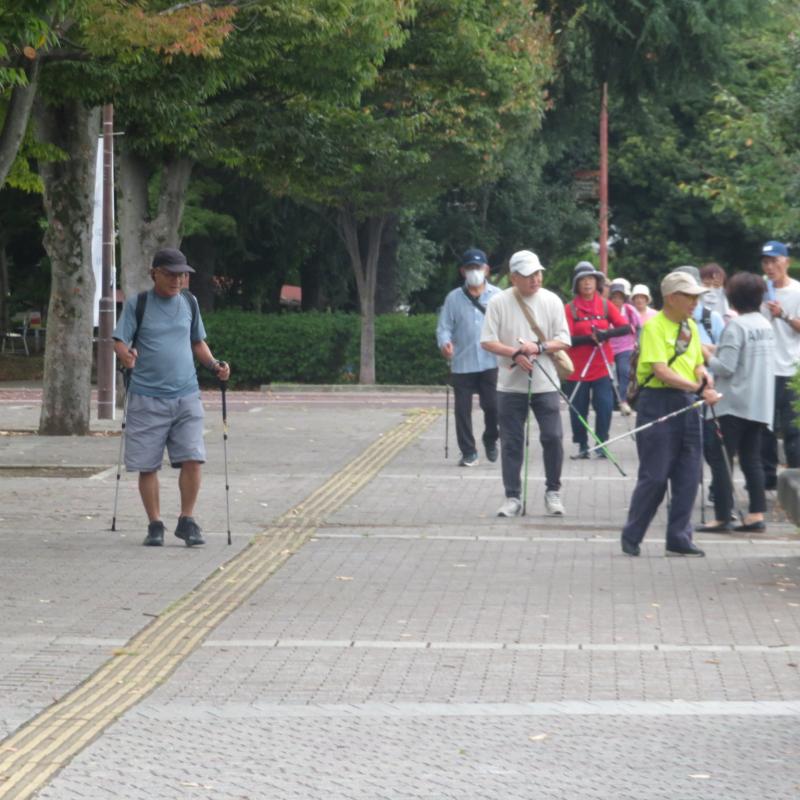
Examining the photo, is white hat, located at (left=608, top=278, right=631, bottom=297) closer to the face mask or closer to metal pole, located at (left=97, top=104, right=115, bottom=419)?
the face mask

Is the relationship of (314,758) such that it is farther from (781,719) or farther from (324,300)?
(324,300)

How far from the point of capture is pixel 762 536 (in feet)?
40.6

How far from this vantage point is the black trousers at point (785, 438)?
45.3 ft

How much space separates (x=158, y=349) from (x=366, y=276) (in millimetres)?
26864

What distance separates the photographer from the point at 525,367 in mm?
13133

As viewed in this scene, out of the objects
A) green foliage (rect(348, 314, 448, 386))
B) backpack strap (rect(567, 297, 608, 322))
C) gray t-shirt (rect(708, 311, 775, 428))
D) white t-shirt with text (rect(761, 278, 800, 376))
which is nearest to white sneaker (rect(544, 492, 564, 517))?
gray t-shirt (rect(708, 311, 775, 428))

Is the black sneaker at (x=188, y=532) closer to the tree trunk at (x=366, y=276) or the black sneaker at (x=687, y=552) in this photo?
the black sneaker at (x=687, y=552)

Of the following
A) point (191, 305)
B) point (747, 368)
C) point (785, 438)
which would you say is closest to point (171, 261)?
point (191, 305)

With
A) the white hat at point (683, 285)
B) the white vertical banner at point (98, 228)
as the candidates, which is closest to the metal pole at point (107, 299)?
the white vertical banner at point (98, 228)

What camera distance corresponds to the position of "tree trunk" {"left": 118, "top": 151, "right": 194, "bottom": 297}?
69.1 ft

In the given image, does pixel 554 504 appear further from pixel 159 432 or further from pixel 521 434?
pixel 159 432

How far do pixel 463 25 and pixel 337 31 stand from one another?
24.8 ft

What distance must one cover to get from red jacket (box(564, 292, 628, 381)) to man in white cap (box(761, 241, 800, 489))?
3.48m

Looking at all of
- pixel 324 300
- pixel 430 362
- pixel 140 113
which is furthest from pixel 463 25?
pixel 324 300
